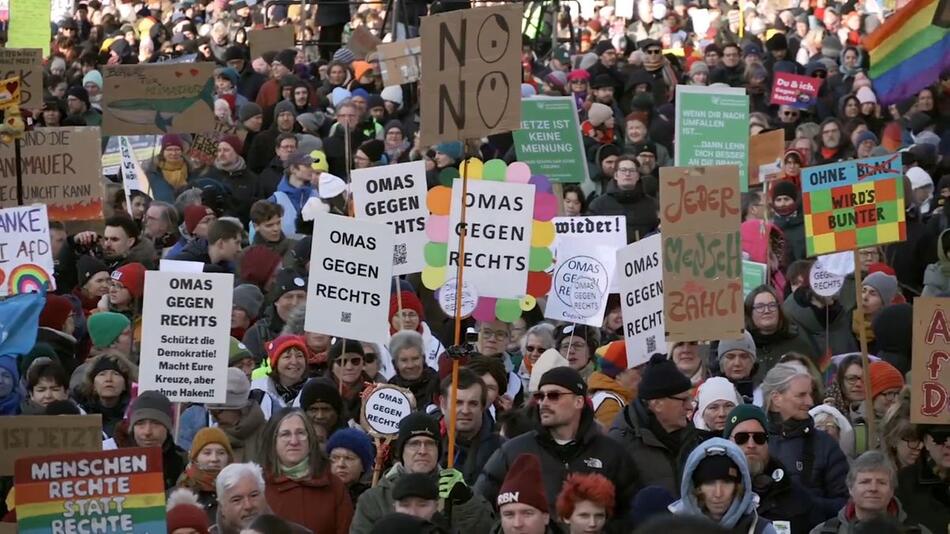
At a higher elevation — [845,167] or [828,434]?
[845,167]

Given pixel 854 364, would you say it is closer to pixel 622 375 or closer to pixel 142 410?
pixel 622 375

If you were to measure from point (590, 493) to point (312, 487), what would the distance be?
5.32 feet

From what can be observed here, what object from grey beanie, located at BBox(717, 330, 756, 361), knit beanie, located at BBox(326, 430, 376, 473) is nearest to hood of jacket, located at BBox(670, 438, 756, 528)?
knit beanie, located at BBox(326, 430, 376, 473)

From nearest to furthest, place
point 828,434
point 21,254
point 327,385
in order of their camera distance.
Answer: point 828,434 → point 327,385 → point 21,254

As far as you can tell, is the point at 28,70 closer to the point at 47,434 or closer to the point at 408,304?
the point at 408,304

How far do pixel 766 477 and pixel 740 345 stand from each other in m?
2.31

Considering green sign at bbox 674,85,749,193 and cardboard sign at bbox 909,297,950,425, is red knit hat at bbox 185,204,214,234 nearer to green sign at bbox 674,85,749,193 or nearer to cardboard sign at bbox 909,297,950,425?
green sign at bbox 674,85,749,193

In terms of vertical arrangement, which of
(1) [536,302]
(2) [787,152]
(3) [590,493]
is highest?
(2) [787,152]

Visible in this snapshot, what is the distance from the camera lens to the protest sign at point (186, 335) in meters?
10.3

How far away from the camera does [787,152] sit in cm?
1728

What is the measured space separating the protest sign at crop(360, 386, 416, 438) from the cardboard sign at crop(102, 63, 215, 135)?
7.84m

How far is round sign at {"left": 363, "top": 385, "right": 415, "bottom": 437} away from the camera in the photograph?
9.92 metres

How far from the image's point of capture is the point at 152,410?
31.4 ft

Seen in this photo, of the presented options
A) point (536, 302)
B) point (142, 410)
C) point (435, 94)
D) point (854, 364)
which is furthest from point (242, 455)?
point (536, 302)
